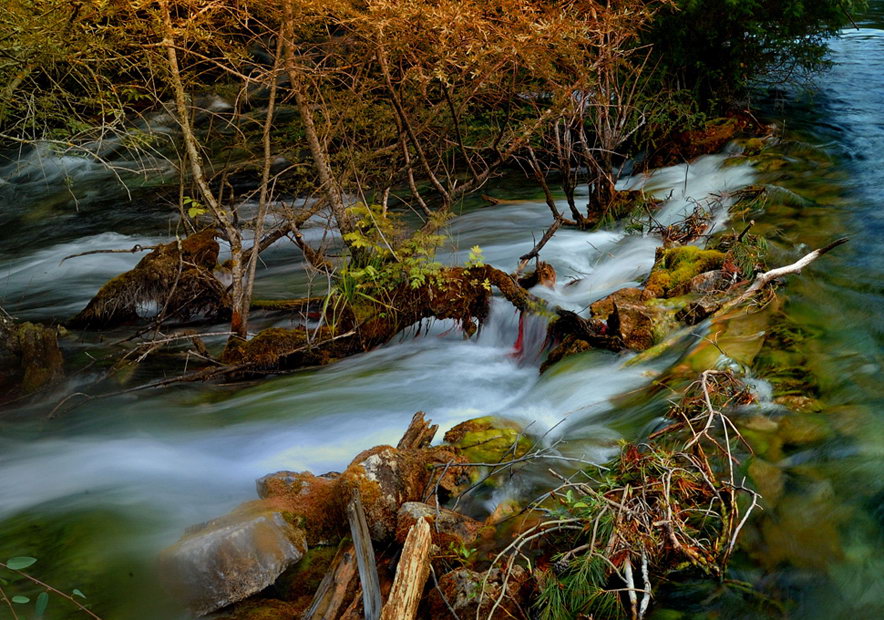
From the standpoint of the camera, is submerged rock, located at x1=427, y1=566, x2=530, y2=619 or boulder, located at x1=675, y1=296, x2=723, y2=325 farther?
boulder, located at x1=675, y1=296, x2=723, y2=325

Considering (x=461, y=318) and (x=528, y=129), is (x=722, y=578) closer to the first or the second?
(x=461, y=318)

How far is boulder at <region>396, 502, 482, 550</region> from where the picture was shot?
348 cm

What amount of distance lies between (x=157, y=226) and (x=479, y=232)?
5.19 metres

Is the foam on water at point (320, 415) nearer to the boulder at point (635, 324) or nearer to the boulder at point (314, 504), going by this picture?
the boulder at point (635, 324)

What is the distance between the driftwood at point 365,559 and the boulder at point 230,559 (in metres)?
0.38

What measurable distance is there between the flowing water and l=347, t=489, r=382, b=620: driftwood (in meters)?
1.02

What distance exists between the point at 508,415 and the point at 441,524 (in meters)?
1.76

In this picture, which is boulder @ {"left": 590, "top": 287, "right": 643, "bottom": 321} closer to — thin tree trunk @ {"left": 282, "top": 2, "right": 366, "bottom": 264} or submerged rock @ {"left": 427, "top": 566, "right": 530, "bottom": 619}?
thin tree trunk @ {"left": 282, "top": 2, "right": 366, "bottom": 264}

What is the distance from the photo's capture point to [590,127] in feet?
33.0

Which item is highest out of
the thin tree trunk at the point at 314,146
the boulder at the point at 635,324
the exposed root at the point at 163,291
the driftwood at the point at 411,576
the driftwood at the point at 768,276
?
the thin tree trunk at the point at 314,146

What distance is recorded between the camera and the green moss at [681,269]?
5879 millimetres

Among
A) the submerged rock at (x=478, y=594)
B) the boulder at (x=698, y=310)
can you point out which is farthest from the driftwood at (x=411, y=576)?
the boulder at (x=698, y=310)

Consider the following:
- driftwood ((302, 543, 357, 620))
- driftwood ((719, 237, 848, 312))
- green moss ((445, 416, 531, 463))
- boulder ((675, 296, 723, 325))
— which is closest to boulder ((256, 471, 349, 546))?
driftwood ((302, 543, 357, 620))

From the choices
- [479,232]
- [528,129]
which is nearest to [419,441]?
[528,129]
